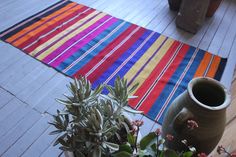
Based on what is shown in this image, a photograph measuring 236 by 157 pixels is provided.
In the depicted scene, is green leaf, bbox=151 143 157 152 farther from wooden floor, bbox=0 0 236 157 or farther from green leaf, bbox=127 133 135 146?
wooden floor, bbox=0 0 236 157

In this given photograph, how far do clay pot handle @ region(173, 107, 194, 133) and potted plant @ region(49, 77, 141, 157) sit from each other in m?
0.18

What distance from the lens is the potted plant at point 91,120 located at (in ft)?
2.46

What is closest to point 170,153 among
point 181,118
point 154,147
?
point 154,147

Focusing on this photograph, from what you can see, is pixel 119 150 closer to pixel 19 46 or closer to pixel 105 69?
pixel 105 69

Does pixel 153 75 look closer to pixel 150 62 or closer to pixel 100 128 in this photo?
pixel 150 62

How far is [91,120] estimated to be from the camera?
2.44 feet

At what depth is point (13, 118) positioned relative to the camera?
1.39m

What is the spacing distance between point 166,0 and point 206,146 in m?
2.05

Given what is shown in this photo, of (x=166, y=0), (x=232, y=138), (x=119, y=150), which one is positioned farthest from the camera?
(x=166, y=0)

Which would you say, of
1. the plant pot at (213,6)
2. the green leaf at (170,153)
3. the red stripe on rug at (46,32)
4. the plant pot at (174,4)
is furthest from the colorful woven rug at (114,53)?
the green leaf at (170,153)

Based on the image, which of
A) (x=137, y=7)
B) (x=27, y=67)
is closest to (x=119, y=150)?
(x=27, y=67)

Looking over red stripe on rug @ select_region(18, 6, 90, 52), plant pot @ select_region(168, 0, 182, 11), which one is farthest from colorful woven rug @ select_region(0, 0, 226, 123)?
plant pot @ select_region(168, 0, 182, 11)

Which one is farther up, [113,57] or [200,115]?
[200,115]

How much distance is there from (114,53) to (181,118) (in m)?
1.11
